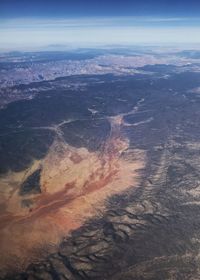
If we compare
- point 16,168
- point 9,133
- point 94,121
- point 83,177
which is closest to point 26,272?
point 83,177

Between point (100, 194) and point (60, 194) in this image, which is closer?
point (100, 194)

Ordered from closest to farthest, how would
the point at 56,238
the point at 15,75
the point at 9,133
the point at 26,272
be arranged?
the point at 26,272
the point at 56,238
the point at 9,133
the point at 15,75

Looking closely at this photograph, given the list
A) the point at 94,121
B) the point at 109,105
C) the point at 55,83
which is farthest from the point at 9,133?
the point at 55,83

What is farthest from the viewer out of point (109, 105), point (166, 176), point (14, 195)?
point (109, 105)

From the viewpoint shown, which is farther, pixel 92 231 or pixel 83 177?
pixel 83 177

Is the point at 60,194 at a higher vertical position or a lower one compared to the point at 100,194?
lower

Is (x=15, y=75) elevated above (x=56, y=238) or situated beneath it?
elevated above

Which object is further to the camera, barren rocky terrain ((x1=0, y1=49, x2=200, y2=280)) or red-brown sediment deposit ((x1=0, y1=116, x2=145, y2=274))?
red-brown sediment deposit ((x1=0, y1=116, x2=145, y2=274))

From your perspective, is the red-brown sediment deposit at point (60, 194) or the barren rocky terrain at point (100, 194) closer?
the barren rocky terrain at point (100, 194)

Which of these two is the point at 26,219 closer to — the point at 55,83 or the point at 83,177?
the point at 83,177

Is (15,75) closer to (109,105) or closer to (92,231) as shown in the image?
(109,105)
